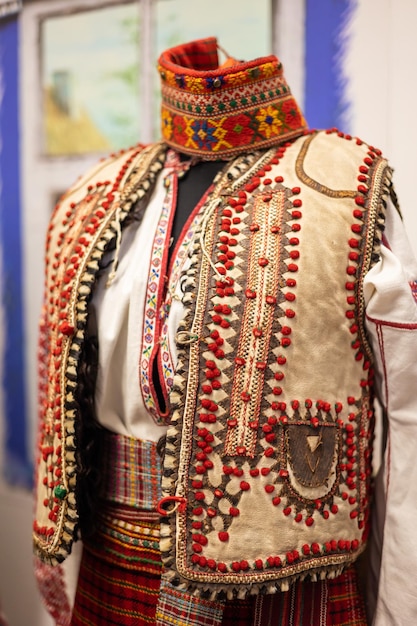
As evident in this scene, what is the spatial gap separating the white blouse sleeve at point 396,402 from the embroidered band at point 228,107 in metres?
0.26

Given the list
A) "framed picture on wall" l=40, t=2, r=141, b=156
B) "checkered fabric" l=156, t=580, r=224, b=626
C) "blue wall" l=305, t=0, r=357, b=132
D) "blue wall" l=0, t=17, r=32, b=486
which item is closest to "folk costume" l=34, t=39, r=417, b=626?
"checkered fabric" l=156, t=580, r=224, b=626

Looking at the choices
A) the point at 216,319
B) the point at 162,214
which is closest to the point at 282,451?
the point at 216,319

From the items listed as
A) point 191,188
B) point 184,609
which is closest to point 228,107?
point 191,188

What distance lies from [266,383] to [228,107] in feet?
1.57

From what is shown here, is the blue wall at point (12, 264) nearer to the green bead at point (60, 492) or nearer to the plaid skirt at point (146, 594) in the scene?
the plaid skirt at point (146, 594)

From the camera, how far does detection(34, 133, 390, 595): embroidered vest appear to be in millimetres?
1002

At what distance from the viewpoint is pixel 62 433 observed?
3.77ft

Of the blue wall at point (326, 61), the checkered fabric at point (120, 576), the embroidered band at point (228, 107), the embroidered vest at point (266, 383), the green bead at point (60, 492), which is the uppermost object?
the blue wall at point (326, 61)

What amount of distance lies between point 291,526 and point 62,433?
0.40 metres

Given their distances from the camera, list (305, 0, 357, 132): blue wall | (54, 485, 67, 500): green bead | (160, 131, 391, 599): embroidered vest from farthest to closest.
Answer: (305, 0, 357, 132): blue wall → (54, 485, 67, 500): green bead → (160, 131, 391, 599): embroidered vest

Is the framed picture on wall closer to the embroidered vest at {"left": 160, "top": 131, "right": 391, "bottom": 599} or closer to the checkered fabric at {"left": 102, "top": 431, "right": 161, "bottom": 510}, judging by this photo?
the embroidered vest at {"left": 160, "top": 131, "right": 391, "bottom": 599}

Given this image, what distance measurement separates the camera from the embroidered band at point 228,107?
3.82 feet

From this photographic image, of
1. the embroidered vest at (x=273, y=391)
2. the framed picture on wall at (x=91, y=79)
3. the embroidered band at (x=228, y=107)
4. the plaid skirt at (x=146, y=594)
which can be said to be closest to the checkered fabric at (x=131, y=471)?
the plaid skirt at (x=146, y=594)

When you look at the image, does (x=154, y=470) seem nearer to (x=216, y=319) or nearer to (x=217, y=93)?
(x=216, y=319)
